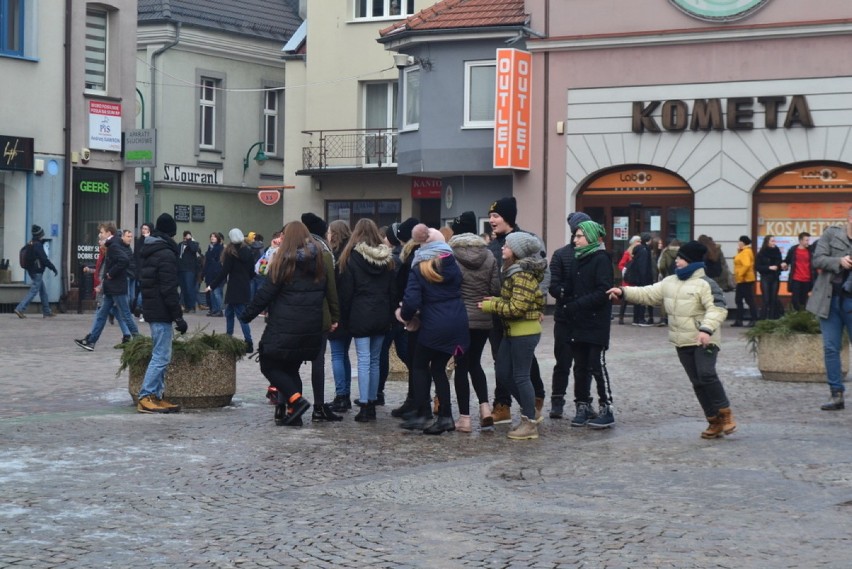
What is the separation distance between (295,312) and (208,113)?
3145 cm

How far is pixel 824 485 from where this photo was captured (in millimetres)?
9281

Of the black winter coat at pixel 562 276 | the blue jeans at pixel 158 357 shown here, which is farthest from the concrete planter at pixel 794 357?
the blue jeans at pixel 158 357

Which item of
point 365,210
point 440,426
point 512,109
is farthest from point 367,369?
point 365,210

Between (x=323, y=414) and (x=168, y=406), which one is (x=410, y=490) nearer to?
(x=323, y=414)

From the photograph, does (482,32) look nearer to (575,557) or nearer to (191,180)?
(191,180)

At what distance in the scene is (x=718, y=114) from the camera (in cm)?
2844

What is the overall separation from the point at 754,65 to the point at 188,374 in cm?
1822

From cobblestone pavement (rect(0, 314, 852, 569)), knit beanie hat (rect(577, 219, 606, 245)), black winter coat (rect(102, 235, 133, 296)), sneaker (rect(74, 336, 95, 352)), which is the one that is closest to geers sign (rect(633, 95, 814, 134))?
black winter coat (rect(102, 235, 133, 296))

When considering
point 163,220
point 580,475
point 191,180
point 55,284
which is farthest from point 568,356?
point 191,180

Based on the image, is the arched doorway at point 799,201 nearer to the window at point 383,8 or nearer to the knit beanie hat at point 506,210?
the window at point 383,8

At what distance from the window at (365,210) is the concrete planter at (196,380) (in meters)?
25.5

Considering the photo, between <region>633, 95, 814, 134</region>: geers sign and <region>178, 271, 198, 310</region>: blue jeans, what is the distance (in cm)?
1028

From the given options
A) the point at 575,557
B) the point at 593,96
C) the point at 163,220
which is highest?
the point at 593,96

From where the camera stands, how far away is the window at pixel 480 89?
32375mm
